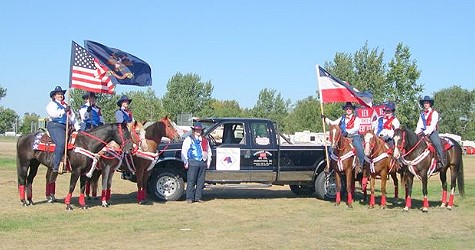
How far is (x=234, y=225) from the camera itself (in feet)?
35.4

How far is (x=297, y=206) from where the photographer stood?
13734 mm

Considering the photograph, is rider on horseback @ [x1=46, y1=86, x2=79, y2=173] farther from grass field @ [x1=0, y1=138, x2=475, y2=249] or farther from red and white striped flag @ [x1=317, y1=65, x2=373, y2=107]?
red and white striped flag @ [x1=317, y1=65, x2=373, y2=107]

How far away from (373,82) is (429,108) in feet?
97.8

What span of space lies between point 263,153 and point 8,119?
102 metres

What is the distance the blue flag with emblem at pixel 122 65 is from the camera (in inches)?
535

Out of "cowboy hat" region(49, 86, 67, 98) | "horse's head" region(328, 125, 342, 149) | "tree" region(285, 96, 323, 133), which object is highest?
"tree" region(285, 96, 323, 133)

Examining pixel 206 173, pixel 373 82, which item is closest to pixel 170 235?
pixel 206 173

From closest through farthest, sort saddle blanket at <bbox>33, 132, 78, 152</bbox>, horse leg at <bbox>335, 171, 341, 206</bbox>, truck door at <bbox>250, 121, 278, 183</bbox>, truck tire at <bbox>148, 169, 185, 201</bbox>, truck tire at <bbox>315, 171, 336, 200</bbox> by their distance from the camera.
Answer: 1. saddle blanket at <bbox>33, 132, 78, 152</bbox>
2. horse leg at <bbox>335, 171, 341, 206</bbox>
3. truck tire at <bbox>148, 169, 185, 201</bbox>
4. truck door at <bbox>250, 121, 278, 183</bbox>
5. truck tire at <bbox>315, 171, 336, 200</bbox>

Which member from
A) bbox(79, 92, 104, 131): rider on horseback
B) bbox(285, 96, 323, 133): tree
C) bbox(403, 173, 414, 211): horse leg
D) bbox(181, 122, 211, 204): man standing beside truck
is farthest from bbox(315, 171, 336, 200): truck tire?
bbox(285, 96, 323, 133): tree

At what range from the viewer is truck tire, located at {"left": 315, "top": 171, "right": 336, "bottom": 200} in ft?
48.6

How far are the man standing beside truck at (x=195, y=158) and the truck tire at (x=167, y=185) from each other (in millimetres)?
471

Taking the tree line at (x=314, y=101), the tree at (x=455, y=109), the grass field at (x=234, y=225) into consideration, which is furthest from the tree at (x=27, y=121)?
the grass field at (x=234, y=225)

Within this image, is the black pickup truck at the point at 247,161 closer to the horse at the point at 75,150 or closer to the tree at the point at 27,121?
the horse at the point at 75,150

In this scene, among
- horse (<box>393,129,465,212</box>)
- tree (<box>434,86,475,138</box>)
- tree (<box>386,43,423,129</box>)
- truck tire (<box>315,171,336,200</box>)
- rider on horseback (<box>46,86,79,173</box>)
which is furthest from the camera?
tree (<box>434,86,475,138</box>)
